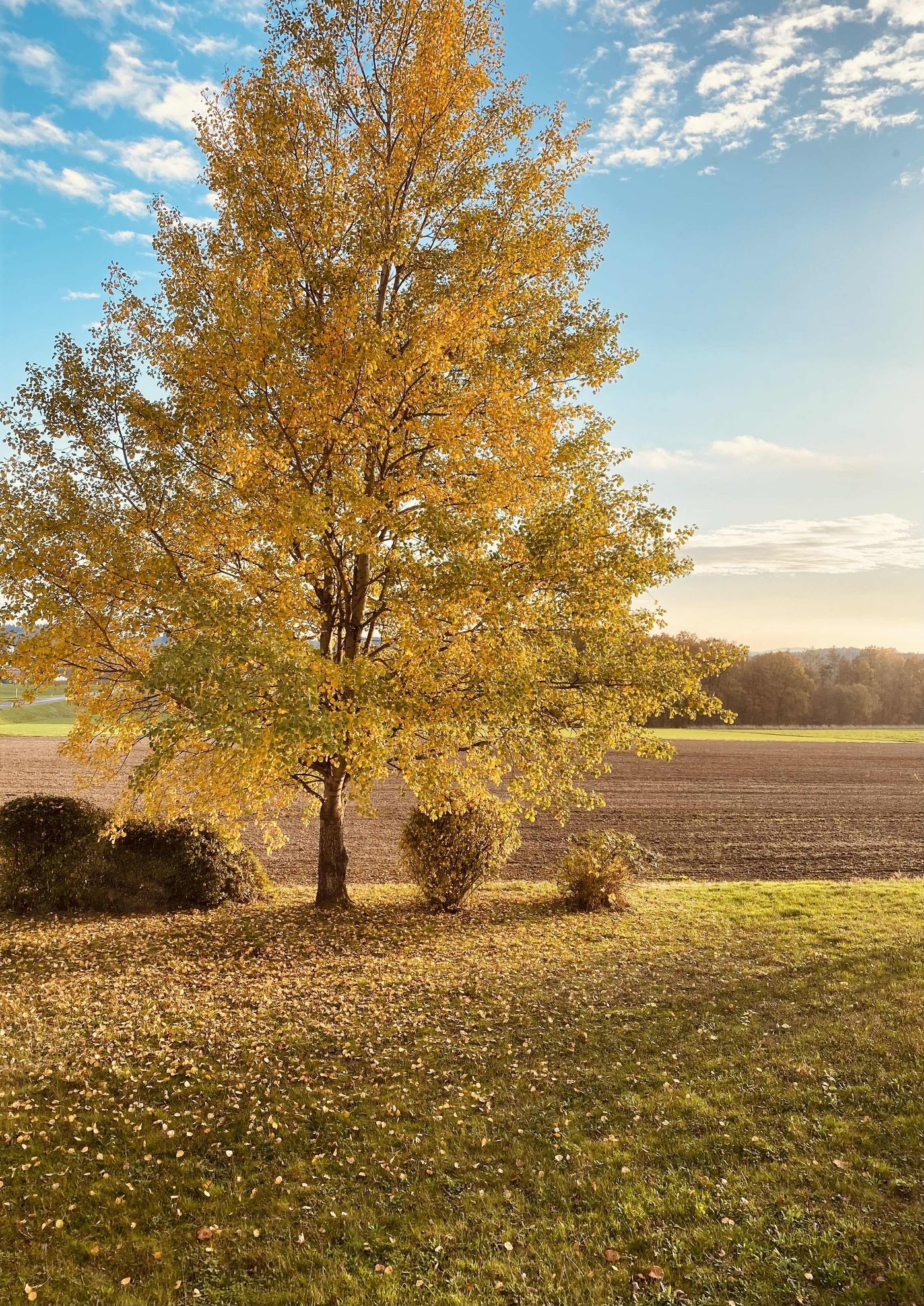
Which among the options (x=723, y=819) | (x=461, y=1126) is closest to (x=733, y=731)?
(x=723, y=819)

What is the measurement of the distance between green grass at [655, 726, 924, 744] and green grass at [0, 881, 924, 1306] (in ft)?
197

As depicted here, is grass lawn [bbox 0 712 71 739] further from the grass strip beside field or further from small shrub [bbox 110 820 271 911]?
small shrub [bbox 110 820 271 911]

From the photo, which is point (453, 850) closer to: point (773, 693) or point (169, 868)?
point (169, 868)

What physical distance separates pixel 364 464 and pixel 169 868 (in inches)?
328

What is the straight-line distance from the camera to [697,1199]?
5.42m

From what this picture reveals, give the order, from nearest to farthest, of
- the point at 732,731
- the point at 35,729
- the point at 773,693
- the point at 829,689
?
the point at 35,729
the point at 732,731
the point at 773,693
the point at 829,689

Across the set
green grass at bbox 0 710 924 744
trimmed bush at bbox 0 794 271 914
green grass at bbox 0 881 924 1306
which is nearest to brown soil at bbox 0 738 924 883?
trimmed bush at bbox 0 794 271 914

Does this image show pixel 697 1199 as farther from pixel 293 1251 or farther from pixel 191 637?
pixel 191 637

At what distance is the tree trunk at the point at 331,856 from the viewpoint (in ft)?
45.3

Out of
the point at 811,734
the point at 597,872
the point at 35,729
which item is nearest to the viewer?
the point at 597,872

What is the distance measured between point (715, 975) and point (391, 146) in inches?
532

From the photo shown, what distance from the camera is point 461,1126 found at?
21.1 ft

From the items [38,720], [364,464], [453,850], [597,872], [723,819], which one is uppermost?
[364,464]

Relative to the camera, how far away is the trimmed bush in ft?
44.3
